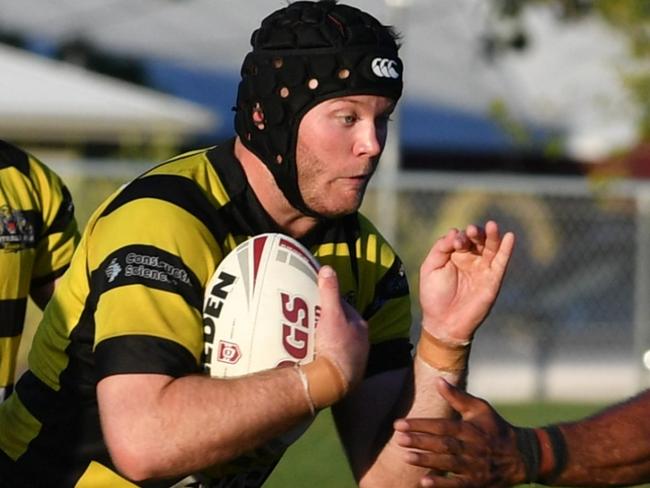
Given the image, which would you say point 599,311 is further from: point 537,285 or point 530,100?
point 530,100

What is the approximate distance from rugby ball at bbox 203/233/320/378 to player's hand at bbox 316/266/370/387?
6 centimetres

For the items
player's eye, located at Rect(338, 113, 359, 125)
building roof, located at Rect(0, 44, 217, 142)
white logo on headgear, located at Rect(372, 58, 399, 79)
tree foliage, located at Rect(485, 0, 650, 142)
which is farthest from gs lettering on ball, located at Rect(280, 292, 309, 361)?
tree foliage, located at Rect(485, 0, 650, 142)

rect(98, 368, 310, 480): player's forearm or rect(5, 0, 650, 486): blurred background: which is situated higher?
rect(5, 0, 650, 486): blurred background

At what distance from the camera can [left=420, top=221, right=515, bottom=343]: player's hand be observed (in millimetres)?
4438

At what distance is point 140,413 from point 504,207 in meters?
10.9

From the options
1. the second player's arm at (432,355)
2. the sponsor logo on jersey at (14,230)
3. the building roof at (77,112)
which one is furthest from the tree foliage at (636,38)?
the second player's arm at (432,355)

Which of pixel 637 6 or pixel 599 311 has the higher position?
pixel 637 6

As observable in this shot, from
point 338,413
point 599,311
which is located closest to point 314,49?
point 338,413

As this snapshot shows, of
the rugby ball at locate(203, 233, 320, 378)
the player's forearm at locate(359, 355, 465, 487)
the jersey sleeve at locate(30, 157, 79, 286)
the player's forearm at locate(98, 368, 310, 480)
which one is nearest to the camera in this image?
the player's forearm at locate(98, 368, 310, 480)

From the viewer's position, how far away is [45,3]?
79.0 feet

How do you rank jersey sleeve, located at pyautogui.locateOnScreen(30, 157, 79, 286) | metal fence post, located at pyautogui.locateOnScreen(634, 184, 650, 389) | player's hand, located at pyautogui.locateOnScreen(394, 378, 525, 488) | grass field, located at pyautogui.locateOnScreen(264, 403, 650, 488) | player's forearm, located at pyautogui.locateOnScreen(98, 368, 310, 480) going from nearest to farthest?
player's forearm, located at pyautogui.locateOnScreen(98, 368, 310, 480)
player's hand, located at pyautogui.locateOnScreen(394, 378, 525, 488)
jersey sleeve, located at pyautogui.locateOnScreen(30, 157, 79, 286)
grass field, located at pyautogui.locateOnScreen(264, 403, 650, 488)
metal fence post, located at pyautogui.locateOnScreen(634, 184, 650, 389)

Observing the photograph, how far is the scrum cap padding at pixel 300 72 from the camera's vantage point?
4434 mm

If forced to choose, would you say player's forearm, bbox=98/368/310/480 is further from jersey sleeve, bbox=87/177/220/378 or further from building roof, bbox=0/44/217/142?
building roof, bbox=0/44/217/142

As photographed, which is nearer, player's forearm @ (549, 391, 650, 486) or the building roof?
player's forearm @ (549, 391, 650, 486)
